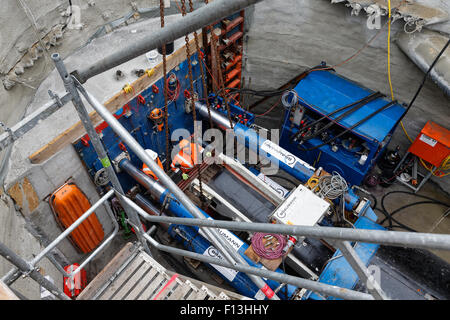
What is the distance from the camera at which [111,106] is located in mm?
5262

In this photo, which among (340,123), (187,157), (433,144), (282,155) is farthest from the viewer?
(433,144)

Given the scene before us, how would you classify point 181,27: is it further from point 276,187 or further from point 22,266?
point 276,187

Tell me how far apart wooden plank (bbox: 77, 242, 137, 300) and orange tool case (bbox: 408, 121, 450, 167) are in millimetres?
5746

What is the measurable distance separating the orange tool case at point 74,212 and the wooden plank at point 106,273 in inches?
62.4

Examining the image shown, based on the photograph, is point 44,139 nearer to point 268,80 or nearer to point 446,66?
point 268,80

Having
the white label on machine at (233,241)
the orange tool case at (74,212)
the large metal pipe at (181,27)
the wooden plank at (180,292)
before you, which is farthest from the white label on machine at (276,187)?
the large metal pipe at (181,27)

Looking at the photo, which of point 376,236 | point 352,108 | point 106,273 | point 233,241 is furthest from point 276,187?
point 376,236

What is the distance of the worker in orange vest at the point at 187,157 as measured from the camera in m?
5.85

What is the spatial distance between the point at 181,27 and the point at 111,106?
3907 millimetres

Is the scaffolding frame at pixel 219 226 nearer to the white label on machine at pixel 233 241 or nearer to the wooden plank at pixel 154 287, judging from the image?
the wooden plank at pixel 154 287

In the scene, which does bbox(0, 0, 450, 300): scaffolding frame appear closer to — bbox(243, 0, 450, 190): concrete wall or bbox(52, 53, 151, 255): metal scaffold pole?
bbox(52, 53, 151, 255): metal scaffold pole

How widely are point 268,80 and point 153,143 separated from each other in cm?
346

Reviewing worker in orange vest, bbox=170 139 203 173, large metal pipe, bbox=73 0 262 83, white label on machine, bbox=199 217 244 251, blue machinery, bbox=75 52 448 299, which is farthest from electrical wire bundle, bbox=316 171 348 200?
large metal pipe, bbox=73 0 262 83
